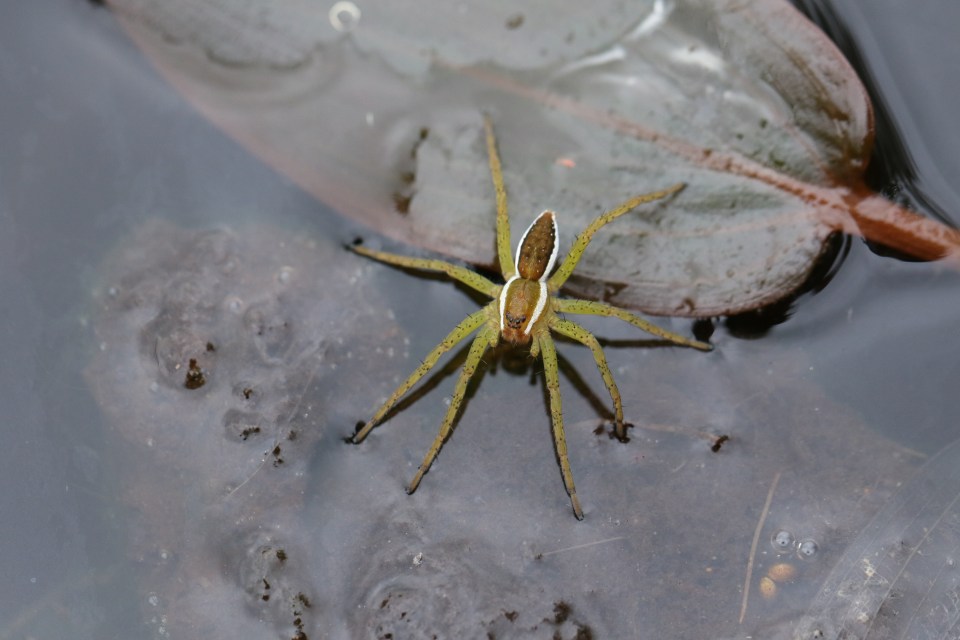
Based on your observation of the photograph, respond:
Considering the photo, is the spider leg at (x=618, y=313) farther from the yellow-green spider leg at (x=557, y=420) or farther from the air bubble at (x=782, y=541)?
the air bubble at (x=782, y=541)

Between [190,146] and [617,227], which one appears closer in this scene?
[617,227]

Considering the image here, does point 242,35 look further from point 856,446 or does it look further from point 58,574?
point 856,446

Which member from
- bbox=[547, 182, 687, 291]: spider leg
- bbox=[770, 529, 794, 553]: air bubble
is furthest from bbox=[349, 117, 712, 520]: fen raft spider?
bbox=[770, 529, 794, 553]: air bubble

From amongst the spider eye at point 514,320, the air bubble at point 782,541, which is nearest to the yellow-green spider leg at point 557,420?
the spider eye at point 514,320

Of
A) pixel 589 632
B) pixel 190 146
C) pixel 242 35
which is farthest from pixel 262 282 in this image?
pixel 589 632

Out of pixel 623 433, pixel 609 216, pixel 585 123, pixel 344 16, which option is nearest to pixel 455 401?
pixel 623 433
